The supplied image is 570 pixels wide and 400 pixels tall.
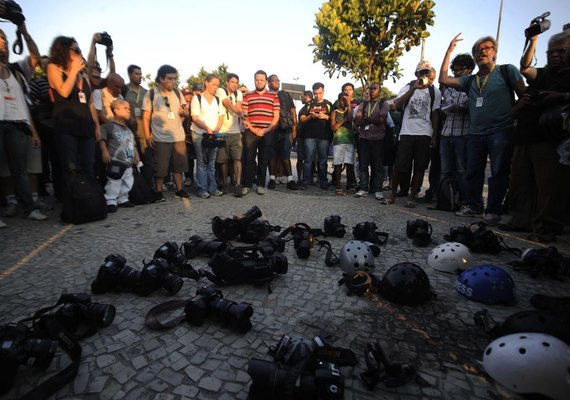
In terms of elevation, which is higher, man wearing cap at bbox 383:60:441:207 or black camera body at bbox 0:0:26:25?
black camera body at bbox 0:0:26:25

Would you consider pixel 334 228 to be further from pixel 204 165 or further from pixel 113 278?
pixel 204 165

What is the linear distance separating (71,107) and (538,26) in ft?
23.5

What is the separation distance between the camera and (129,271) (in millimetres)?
2662

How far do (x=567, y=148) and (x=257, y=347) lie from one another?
388 cm

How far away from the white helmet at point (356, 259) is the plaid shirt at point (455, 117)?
152 inches

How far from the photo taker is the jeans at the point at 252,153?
7422mm

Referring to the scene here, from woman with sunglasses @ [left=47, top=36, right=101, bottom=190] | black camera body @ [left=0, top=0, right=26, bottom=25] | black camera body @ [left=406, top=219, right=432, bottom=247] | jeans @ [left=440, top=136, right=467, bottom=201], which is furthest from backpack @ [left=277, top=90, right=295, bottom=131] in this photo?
black camera body @ [left=0, top=0, right=26, bottom=25]

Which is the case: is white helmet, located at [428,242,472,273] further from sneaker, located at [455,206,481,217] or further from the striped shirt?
the striped shirt

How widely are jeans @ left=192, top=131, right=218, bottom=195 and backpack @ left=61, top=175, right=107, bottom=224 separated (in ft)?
7.70

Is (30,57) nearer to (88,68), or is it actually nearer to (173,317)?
(88,68)

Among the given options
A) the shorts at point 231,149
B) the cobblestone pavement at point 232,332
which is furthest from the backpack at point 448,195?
the shorts at point 231,149

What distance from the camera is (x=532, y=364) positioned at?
1.61m

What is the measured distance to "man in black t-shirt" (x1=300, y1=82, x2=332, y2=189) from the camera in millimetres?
8070

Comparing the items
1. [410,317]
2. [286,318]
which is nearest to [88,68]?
[286,318]
